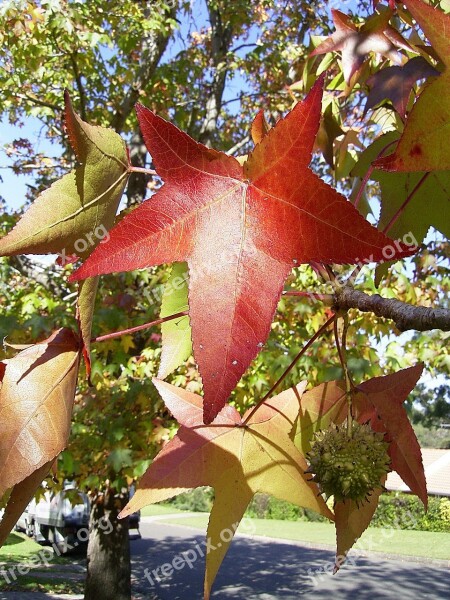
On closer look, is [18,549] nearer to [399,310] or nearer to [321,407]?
[321,407]

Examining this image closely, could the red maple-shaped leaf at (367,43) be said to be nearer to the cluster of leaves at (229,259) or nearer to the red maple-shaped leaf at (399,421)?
the cluster of leaves at (229,259)

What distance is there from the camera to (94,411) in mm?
4730

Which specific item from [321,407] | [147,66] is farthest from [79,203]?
[147,66]

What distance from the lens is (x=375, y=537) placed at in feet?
50.9

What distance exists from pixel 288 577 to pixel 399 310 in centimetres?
1246

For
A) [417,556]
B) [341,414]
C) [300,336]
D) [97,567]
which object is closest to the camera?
[341,414]

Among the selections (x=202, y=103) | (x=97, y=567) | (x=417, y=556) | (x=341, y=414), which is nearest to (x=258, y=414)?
(x=341, y=414)

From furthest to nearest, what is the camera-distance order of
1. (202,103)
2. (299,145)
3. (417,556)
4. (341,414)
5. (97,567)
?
(417,556) < (202,103) < (97,567) < (341,414) < (299,145)

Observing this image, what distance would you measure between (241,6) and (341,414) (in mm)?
6410

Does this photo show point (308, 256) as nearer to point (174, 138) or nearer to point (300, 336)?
point (174, 138)

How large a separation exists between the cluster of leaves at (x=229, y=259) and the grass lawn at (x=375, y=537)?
9135 millimetres

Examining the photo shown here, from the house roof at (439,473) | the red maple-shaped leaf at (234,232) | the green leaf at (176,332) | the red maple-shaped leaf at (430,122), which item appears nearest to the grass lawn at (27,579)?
the house roof at (439,473)

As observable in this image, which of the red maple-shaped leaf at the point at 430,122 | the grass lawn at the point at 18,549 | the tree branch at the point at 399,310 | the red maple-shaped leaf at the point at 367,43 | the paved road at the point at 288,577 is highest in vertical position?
the red maple-shaped leaf at the point at 367,43

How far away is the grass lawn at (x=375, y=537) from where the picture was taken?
43.4 ft
